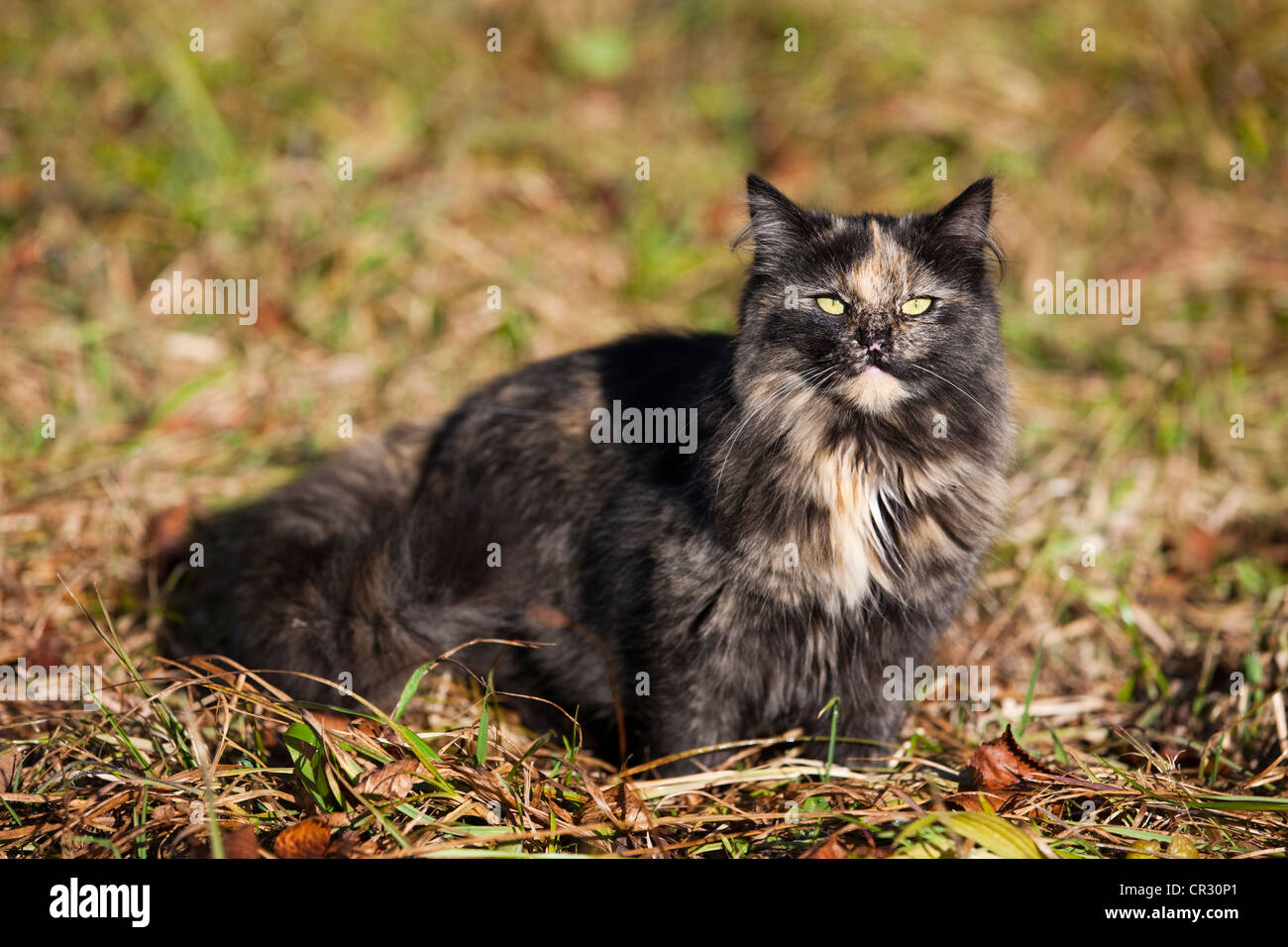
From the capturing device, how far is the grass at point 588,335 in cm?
254

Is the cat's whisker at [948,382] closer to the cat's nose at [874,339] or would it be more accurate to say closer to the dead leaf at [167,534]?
the cat's nose at [874,339]

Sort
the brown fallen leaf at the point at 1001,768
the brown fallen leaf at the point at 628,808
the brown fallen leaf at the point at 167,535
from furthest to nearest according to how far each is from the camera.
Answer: the brown fallen leaf at the point at 167,535 < the brown fallen leaf at the point at 1001,768 < the brown fallen leaf at the point at 628,808

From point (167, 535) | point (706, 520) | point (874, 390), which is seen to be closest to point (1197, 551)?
point (874, 390)

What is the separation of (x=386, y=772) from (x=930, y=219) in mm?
1994

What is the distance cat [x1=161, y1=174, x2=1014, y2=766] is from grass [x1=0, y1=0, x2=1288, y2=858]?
23 centimetres

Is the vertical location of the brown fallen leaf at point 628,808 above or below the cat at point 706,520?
below

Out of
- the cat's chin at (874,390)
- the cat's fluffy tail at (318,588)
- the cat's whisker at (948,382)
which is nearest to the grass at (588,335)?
the cat's fluffy tail at (318,588)

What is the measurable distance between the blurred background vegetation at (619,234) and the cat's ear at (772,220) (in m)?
1.41

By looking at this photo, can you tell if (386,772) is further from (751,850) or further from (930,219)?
(930,219)

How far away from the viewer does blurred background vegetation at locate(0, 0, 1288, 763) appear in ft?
12.6

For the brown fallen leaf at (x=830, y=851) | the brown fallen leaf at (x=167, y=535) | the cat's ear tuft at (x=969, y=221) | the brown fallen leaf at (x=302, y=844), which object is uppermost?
the cat's ear tuft at (x=969, y=221)

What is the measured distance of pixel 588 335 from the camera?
500 cm

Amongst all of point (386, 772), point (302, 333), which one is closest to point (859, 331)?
point (386, 772)

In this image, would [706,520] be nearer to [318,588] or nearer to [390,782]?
[390,782]
